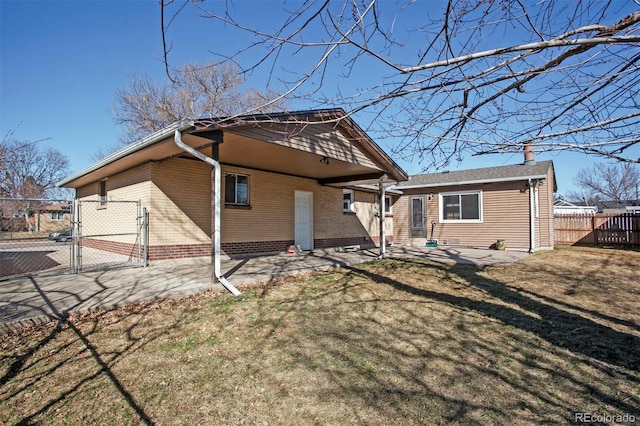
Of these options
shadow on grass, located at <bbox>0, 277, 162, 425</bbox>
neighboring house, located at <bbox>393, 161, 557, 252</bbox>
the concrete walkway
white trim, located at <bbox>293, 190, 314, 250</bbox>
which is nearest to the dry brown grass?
shadow on grass, located at <bbox>0, 277, 162, 425</bbox>

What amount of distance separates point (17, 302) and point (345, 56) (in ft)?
19.9

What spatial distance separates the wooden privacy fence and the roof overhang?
11664mm

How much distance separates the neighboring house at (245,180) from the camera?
7051 mm

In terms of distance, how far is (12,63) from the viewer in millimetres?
8477

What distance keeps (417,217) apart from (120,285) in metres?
13.5

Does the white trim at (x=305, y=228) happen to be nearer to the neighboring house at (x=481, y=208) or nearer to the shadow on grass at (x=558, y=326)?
the shadow on grass at (x=558, y=326)

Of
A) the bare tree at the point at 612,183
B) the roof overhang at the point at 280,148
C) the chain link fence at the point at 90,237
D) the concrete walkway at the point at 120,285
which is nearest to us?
the concrete walkway at the point at 120,285

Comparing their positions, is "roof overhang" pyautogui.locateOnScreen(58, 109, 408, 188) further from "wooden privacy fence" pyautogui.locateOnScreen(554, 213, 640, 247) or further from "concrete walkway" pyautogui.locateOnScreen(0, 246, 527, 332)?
"wooden privacy fence" pyautogui.locateOnScreen(554, 213, 640, 247)

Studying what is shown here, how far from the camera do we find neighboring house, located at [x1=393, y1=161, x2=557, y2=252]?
13469 mm

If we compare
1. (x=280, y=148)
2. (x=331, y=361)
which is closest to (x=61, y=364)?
(x=331, y=361)

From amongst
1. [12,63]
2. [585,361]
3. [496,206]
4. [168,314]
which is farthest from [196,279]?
[496,206]

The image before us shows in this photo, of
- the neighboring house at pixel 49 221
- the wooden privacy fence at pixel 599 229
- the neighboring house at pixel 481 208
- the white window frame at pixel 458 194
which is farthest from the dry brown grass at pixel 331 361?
the wooden privacy fence at pixel 599 229

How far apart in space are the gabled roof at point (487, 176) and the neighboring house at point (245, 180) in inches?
183

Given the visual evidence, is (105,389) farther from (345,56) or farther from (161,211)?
(161,211)
